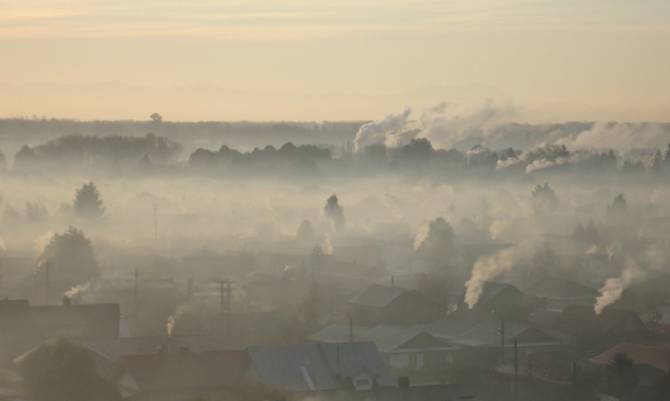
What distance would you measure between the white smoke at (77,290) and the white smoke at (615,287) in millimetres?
25117

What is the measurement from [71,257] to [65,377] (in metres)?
51.5

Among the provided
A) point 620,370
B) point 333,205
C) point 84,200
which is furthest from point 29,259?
point 620,370

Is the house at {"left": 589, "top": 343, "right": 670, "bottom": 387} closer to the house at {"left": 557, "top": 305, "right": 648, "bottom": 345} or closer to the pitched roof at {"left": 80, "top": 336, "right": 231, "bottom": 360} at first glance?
the house at {"left": 557, "top": 305, "right": 648, "bottom": 345}

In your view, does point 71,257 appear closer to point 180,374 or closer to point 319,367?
point 180,374

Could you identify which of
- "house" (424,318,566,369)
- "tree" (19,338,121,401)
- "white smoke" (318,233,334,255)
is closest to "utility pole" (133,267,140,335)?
"house" (424,318,566,369)

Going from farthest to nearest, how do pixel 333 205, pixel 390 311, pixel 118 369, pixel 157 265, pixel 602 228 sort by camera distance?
pixel 333 205 < pixel 602 228 < pixel 157 265 < pixel 390 311 < pixel 118 369

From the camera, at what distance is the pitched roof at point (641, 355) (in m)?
58.2

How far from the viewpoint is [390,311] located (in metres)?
78.4

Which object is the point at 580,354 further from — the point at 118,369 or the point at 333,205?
the point at 333,205

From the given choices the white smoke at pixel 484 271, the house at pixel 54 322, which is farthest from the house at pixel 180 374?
the white smoke at pixel 484 271

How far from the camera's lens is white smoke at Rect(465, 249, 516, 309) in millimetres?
80250

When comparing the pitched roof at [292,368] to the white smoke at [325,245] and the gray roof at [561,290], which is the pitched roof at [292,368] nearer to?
the gray roof at [561,290]

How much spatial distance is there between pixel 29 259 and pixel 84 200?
1103 inches

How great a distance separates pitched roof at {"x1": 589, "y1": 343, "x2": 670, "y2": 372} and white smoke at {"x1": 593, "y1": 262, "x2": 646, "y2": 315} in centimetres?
1115
